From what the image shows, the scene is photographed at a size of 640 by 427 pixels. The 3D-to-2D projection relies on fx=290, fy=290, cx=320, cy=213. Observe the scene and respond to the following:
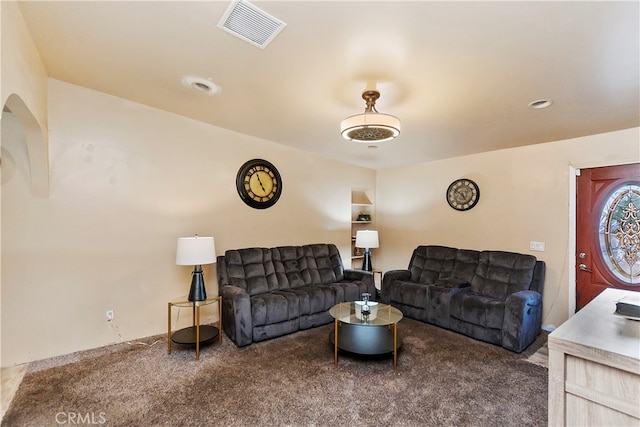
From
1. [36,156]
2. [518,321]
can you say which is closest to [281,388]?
[518,321]

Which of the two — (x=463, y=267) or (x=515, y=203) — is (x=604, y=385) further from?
(x=515, y=203)

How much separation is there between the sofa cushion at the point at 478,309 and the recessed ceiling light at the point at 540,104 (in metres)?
1.98

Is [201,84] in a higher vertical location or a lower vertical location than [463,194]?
higher

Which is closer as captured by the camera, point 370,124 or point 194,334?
point 370,124

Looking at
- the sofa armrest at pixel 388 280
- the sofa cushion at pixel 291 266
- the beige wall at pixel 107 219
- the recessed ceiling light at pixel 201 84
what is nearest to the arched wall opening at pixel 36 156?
the beige wall at pixel 107 219

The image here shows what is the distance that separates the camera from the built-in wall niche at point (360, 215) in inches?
222

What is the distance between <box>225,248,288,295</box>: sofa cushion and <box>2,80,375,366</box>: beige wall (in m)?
0.31

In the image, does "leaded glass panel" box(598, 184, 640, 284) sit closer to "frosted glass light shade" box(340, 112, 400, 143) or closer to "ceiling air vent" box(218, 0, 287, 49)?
"frosted glass light shade" box(340, 112, 400, 143)

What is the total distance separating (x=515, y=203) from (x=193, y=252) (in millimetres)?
4161

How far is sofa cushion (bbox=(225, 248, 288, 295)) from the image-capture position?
346 centimetres

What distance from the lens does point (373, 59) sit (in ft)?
6.62

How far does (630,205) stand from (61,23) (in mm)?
5359

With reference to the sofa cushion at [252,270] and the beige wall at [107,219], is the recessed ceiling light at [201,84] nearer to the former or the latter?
the beige wall at [107,219]

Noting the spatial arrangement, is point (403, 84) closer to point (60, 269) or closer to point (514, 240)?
point (514, 240)
